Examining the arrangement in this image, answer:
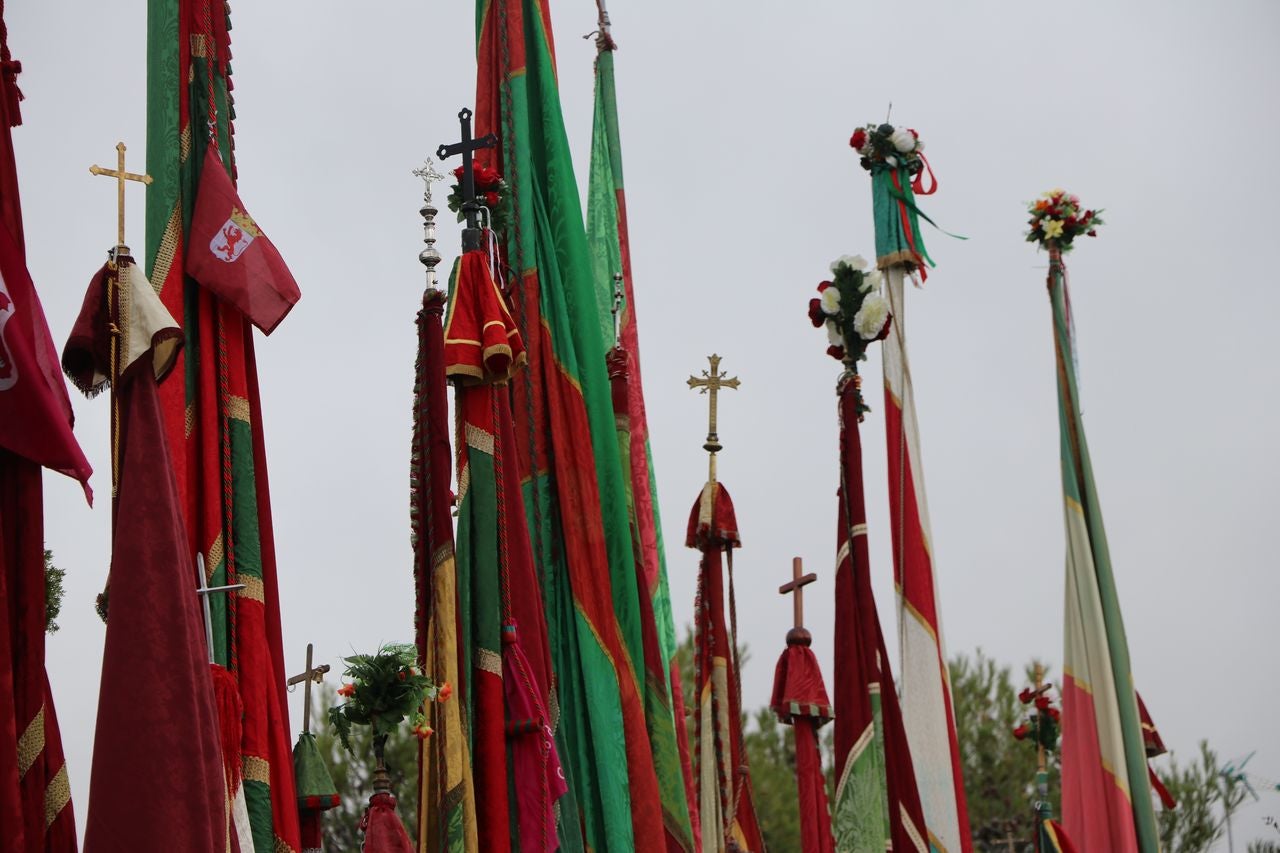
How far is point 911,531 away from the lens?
8750mm

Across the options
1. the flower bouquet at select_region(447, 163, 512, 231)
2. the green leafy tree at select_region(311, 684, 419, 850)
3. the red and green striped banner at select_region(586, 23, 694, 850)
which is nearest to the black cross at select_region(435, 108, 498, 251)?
the flower bouquet at select_region(447, 163, 512, 231)

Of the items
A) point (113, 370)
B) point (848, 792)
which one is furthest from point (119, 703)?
point (848, 792)

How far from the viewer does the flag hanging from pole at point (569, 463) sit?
627 centimetres

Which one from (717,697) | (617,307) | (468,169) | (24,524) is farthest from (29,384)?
(717,697)

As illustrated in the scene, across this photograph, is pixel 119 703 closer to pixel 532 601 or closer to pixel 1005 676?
pixel 532 601

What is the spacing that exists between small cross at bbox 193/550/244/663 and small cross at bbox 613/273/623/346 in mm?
2867

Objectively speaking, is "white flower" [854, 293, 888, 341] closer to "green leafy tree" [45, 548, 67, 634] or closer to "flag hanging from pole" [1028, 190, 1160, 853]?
"flag hanging from pole" [1028, 190, 1160, 853]

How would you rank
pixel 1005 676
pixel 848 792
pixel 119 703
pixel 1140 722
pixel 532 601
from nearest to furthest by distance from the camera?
pixel 119 703
pixel 532 601
pixel 848 792
pixel 1140 722
pixel 1005 676

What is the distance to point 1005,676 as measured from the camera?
802 inches

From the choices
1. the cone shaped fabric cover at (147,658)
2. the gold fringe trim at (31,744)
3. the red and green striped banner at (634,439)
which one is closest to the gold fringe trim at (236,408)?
the cone shaped fabric cover at (147,658)

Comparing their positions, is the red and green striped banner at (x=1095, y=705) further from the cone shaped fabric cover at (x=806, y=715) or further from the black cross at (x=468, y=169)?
the black cross at (x=468, y=169)

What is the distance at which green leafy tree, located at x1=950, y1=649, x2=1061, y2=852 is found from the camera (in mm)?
18797

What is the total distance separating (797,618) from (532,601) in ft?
9.53

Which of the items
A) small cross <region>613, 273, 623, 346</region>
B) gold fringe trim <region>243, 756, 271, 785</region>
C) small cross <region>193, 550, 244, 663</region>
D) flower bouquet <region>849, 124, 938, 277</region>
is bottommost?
gold fringe trim <region>243, 756, 271, 785</region>
